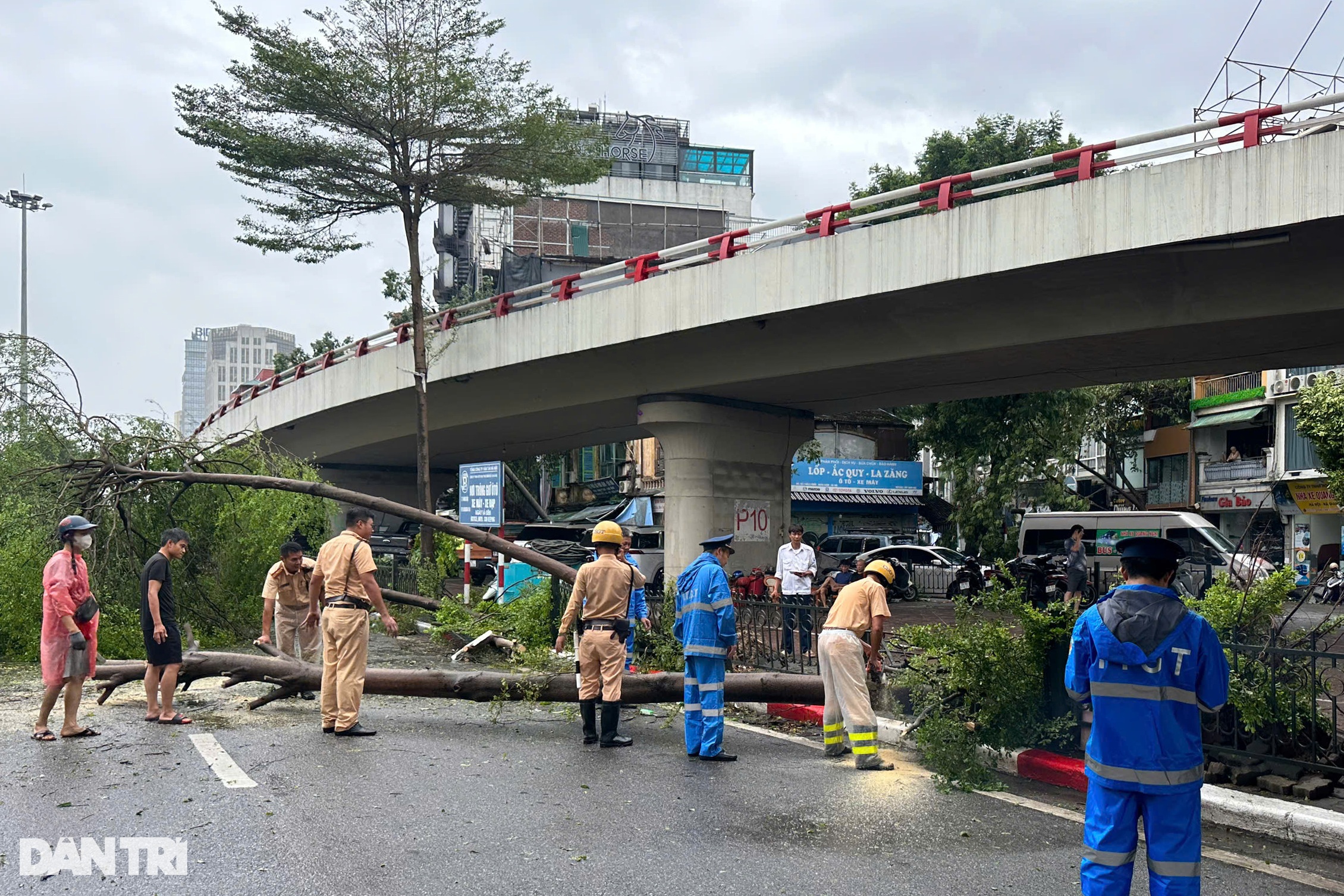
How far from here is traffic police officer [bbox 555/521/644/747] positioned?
814 cm

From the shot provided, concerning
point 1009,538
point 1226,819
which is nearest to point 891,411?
point 1009,538

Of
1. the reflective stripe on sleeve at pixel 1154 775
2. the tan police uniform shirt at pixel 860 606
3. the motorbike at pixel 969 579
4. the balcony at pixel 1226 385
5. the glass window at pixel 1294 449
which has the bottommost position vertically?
the motorbike at pixel 969 579

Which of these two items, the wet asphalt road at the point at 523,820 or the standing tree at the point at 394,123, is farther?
the standing tree at the point at 394,123

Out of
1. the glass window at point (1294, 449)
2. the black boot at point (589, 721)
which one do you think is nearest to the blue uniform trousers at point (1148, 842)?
the black boot at point (589, 721)

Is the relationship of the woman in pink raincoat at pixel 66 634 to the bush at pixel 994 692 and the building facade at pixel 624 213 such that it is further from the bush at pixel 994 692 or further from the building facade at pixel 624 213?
the building facade at pixel 624 213

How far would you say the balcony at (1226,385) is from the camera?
113 feet

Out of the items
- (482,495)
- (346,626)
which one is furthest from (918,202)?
(346,626)

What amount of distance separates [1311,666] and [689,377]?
14.6 metres

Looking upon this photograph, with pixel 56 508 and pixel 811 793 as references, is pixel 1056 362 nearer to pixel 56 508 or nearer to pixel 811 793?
pixel 811 793

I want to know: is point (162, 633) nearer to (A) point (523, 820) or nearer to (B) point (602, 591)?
(B) point (602, 591)

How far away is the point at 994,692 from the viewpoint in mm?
7270

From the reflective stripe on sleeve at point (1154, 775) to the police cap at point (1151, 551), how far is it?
0.80 m

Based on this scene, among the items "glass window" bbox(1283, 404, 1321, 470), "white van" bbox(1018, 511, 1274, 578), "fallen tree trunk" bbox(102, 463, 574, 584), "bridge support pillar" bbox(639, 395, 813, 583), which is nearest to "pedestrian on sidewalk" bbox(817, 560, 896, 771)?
"fallen tree trunk" bbox(102, 463, 574, 584)

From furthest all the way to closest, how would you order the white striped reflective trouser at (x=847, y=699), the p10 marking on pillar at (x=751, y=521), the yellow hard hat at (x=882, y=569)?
the p10 marking on pillar at (x=751, y=521), the yellow hard hat at (x=882, y=569), the white striped reflective trouser at (x=847, y=699)
